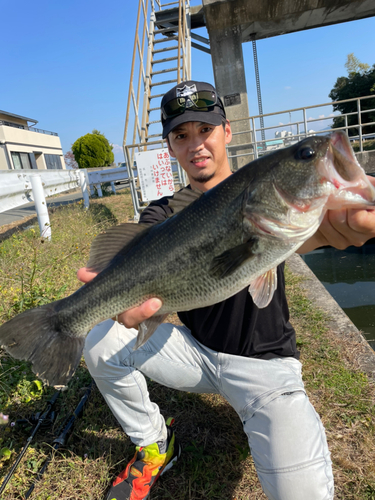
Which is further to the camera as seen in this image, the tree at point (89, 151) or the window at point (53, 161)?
the window at point (53, 161)

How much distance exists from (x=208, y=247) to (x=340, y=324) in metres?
2.79

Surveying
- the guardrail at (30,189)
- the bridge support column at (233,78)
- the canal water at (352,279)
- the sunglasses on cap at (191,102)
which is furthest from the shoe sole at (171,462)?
the bridge support column at (233,78)

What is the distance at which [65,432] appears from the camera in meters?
2.77

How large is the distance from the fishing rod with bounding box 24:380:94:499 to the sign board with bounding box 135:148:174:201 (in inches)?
269

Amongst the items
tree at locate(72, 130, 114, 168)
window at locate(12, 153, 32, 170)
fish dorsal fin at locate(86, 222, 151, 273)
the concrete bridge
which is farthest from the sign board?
window at locate(12, 153, 32, 170)

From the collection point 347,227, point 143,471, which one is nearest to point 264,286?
point 347,227

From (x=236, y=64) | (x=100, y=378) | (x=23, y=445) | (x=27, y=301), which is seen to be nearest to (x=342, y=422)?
(x=100, y=378)

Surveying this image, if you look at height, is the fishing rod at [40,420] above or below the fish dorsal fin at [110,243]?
below

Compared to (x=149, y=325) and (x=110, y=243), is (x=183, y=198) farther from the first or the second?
(x=149, y=325)

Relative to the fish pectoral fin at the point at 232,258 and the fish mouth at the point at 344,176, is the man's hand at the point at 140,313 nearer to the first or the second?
the fish pectoral fin at the point at 232,258

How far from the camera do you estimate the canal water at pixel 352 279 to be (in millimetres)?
6012

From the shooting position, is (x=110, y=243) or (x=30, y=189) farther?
(x=30, y=189)

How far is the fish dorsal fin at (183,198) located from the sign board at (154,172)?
727 cm

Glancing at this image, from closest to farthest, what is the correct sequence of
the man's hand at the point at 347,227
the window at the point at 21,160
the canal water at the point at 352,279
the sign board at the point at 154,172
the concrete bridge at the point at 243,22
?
1. the man's hand at the point at 347,227
2. the canal water at the point at 352,279
3. the sign board at the point at 154,172
4. the concrete bridge at the point at 243,22
5. the window at the point at 21,160
